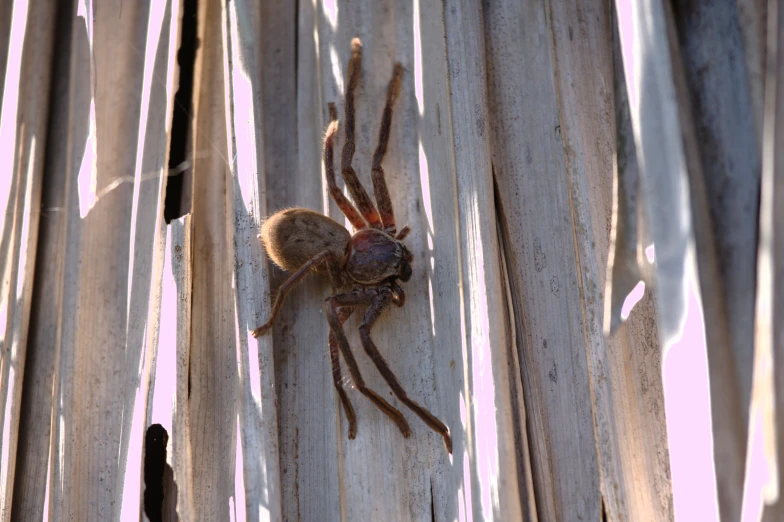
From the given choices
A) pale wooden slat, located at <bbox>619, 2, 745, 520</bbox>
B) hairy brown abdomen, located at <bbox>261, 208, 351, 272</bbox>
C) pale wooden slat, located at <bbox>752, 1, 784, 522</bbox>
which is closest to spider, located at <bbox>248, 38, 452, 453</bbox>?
hairy brown abdomen, located at <bbox>261, 208, 351, 272</bbox>

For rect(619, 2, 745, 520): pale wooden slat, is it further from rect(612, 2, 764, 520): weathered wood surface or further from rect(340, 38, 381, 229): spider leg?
rect(340, 38, 381, 229): spider leg

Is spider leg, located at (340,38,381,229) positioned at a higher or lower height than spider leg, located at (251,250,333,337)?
higher

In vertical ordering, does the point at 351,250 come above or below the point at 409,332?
above

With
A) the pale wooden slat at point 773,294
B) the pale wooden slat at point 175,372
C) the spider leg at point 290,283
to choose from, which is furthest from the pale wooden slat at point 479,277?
the pale wooden slat at point 175,372

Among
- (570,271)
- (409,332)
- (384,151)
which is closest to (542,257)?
(570,271)

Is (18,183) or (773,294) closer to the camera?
(773,294)

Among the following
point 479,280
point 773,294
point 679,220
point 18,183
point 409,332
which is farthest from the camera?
point 18,183

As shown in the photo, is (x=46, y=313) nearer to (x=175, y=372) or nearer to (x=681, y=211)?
(x=175, y=372)
